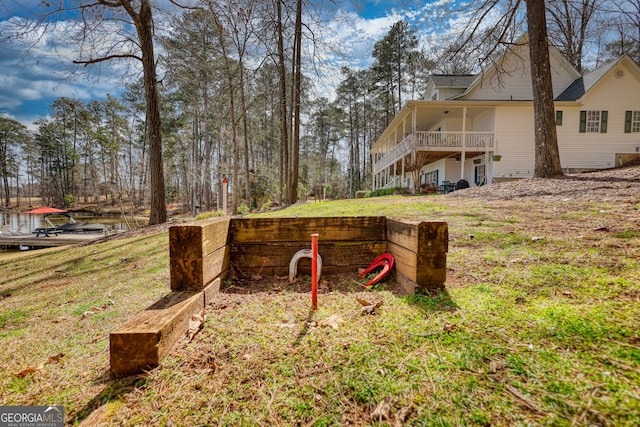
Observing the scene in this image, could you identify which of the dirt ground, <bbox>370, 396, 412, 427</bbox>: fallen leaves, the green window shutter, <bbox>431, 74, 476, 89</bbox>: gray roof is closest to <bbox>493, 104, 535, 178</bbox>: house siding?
the green window shutter

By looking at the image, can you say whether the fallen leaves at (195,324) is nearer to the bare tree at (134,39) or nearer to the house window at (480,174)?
the bare tree at (134,39)

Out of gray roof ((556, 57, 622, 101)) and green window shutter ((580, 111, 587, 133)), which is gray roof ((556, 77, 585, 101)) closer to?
gray roof ((556, 57, 622, 101))

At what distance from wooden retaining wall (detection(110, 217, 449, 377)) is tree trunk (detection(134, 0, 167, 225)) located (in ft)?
23.1

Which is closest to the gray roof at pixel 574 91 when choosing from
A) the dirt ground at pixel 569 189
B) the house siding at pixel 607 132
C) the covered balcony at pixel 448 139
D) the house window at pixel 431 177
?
the house siding at pixel 607 132

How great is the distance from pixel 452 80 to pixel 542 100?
11.7m

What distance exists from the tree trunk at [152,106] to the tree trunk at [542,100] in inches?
433

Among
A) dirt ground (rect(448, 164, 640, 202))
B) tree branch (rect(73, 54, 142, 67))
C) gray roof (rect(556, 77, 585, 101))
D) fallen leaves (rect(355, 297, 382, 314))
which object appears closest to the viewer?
fallen leaves (rect(355, 297, 382, 314))

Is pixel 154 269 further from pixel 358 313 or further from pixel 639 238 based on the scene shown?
pixel 639 238

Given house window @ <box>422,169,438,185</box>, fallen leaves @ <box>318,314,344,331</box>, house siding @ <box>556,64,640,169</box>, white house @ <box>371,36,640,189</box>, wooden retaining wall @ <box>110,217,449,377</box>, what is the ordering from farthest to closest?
1. house window @ <box>422,169,438,185</box>
2. house siding @ <box>556,64,640,169</box>
3. white house @ <box>371,36,640,189</box>
4. fallen leaves @ <box>318,314,344,331</box>
5. wooden retaining wall @ <box>110,217,449,377</box>

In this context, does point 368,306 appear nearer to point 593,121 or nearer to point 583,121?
point 583,121

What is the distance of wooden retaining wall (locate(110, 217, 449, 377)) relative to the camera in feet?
4.25

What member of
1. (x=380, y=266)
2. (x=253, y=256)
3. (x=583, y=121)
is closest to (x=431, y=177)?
(x=583, y=121)

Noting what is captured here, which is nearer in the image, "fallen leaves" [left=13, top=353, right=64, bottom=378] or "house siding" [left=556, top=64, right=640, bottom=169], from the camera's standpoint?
"fallen leaves" [left=13, top=353, right=64, bottom=378]

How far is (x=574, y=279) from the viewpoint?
189cm
